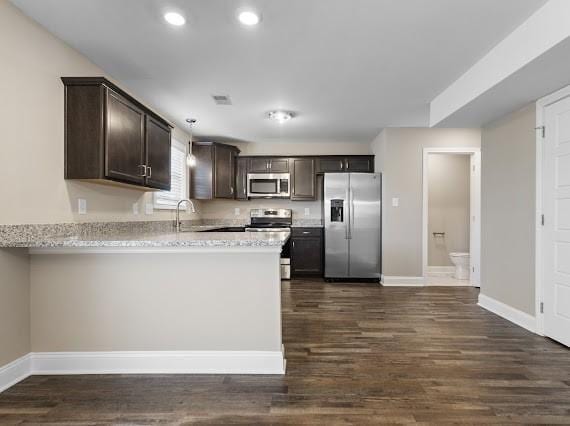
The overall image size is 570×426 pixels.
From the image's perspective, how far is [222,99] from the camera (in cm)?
372

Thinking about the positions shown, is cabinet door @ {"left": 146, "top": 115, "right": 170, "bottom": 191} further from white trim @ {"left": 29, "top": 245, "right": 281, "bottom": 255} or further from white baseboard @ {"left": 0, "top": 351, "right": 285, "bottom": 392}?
white baseboard @ {"left": 0, "top": 351, "right": 285, "bottom": 392}

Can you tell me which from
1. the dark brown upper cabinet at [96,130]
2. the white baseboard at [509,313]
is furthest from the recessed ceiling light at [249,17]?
the white baseboard at [509,313]

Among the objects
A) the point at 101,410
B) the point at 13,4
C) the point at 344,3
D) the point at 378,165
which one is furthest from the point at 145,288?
Result: the point at 378,165

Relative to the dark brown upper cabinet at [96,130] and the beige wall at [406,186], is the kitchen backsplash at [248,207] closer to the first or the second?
the beige wall at [406,186]

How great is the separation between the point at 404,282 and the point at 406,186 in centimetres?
146

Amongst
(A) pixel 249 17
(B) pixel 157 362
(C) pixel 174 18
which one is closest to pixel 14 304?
(B) pixel 157 362

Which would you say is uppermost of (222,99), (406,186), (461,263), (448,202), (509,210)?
(222,99)

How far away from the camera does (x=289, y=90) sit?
345cm

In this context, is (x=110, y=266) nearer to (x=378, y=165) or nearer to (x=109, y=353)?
(x=109, y=353)

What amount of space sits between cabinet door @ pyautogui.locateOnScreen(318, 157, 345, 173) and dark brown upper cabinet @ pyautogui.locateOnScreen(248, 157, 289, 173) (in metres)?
0.61

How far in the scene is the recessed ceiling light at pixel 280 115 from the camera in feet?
Result: 13.7

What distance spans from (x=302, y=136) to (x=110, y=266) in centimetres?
397

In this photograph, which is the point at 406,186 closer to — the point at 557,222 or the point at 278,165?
the point at 278,165

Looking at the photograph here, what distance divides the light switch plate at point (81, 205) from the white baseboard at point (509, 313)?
4.09m
